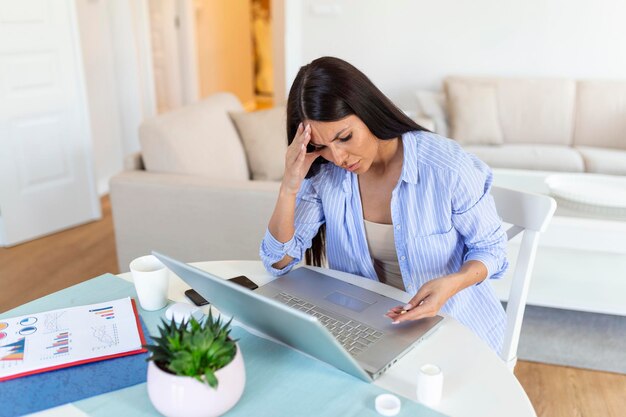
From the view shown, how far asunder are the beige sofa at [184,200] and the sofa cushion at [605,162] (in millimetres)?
2163

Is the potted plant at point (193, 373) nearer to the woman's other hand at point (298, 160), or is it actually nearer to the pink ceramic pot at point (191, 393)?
the pink ceramic pot at point (191, 393)

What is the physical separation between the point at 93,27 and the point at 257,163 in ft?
5.96

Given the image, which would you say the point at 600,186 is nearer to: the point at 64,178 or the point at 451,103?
the point at 451,103

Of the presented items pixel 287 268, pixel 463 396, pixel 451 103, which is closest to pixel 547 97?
pixel 451 103

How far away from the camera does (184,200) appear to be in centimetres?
238

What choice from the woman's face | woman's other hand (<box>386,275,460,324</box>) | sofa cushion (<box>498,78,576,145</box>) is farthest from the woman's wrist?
sofa cushion (<box>498,78,576,145</box>)

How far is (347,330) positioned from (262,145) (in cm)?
201

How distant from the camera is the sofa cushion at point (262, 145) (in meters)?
2.98

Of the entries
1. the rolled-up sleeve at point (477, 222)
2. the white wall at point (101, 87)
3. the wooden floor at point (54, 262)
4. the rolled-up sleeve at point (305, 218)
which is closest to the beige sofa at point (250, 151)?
the wooden floor at point (54, 262)

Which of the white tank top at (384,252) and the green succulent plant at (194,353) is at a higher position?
the green succulent plant at (194,353)

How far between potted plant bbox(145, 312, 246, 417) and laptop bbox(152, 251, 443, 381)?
0.09 metres

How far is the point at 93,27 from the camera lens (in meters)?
3.97

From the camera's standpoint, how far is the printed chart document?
3.32 feet

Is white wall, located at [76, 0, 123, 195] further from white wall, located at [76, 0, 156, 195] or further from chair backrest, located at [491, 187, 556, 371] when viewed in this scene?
chair backrest, located at [491, 187, 556, 371]
